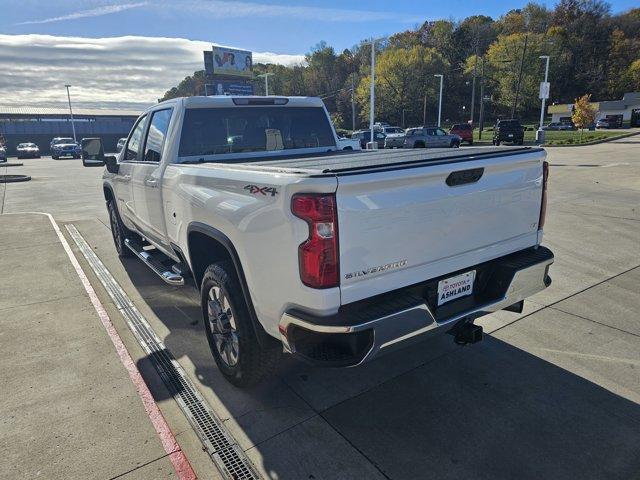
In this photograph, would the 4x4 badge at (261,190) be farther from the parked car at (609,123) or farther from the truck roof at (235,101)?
the parked car at (609,123)

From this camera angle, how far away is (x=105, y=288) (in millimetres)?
5656

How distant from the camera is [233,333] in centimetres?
319

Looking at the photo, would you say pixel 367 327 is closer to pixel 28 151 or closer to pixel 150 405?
pixel 150 405

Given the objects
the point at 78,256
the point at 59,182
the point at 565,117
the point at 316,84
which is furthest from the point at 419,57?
the point at 78,256

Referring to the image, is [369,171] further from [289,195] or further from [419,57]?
[419,57]

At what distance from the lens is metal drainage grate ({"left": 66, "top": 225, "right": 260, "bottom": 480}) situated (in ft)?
8.68

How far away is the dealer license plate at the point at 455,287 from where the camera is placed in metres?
2.80

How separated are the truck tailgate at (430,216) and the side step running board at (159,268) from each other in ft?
6.86

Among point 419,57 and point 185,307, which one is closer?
point 185,307

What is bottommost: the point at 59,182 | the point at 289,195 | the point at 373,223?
the point at 59,182

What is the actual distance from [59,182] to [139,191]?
16.6 metres

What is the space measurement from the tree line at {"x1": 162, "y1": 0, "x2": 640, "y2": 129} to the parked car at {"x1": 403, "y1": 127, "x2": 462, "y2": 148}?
31918mm

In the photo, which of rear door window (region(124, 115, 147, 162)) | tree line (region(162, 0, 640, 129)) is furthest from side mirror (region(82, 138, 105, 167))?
tree line (region(162, 0, 640, 129))

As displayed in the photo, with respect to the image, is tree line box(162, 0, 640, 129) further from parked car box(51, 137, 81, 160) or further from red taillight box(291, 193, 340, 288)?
red taillight box(291, 193, 340, 288)
